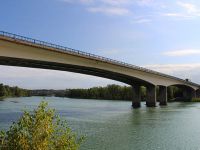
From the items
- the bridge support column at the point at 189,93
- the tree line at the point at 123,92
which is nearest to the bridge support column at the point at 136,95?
the tree line at the point at 123,92

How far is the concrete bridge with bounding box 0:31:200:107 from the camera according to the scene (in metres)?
47.5

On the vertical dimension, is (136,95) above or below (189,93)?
below

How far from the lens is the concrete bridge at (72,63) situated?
4752cm

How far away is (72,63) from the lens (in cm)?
6350

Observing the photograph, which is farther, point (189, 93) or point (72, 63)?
point (189, 93)

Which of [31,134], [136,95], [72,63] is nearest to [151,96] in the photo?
[136,95]

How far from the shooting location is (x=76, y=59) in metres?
64.8

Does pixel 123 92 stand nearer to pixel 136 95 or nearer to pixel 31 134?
pixel 136 95

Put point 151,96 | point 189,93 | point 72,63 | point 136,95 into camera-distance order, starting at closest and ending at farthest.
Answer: point 72,63
point 151,96
point 136,95
point 189,93

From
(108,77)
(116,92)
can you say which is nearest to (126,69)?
(108,77)

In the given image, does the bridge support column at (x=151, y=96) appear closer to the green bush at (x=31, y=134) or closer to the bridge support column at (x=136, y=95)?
the bridge support column at (x=136, y=95)

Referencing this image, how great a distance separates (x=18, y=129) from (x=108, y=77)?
77376mm

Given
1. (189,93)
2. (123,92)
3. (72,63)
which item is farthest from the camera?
(123,92)

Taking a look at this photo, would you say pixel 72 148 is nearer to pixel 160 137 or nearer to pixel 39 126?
pixel 39 126
